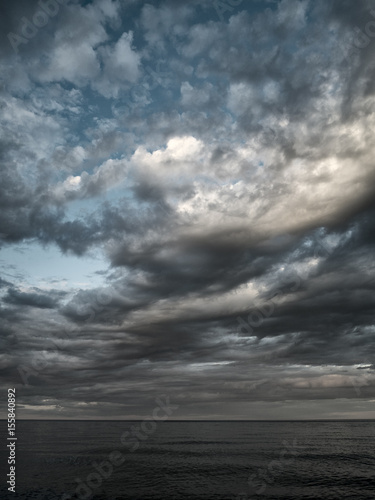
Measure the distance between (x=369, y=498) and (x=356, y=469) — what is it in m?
28.1

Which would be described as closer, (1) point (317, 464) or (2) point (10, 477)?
(2) point (10, 477)

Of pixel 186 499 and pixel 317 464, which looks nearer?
pixel 186 499

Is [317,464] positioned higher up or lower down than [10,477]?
lower down

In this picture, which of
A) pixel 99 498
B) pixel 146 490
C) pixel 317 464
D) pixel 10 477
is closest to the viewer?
pixel 99 498

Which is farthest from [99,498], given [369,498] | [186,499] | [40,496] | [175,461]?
[175,461]

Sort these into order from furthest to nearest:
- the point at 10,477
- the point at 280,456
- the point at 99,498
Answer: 1. the point at 280,456
2. the point at 10,477
3. the point at 99,498

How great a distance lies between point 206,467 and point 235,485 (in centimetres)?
2018

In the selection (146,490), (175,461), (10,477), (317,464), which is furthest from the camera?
(175,461)

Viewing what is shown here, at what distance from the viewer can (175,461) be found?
79.9 m

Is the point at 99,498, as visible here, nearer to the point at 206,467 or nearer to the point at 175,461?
the point at 206,467

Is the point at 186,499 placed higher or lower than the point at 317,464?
higher

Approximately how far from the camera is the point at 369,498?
1770 inches

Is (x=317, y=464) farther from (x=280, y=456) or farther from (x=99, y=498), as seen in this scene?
(x=99, y=498)

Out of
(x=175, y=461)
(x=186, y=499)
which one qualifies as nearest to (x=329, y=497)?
(x=186, y=499)
